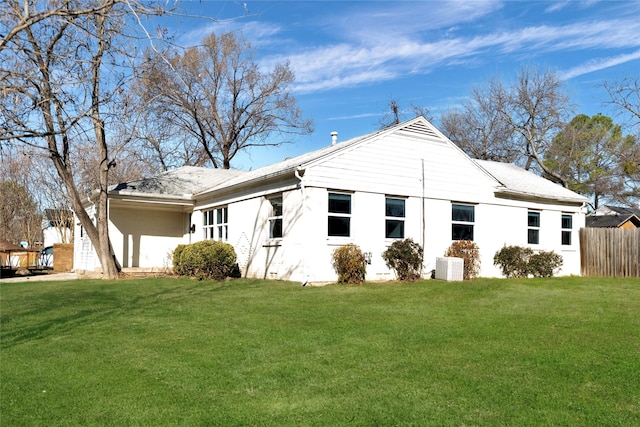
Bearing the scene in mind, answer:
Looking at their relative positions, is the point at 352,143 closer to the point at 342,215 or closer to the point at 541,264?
the point at 342,215

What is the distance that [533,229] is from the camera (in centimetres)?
1956

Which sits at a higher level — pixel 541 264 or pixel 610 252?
pixel 610 252

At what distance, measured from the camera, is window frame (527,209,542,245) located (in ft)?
64.0

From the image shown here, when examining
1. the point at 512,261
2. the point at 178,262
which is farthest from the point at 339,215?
the point at 512,261

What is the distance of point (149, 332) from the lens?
7.62 meters

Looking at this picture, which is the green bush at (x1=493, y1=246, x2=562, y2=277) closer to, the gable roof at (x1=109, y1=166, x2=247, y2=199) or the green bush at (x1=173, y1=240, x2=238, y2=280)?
the green bush at (x1=173, y1=240, x2=238, y2=280)

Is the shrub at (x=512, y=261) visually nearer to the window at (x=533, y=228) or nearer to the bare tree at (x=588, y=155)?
the window at (x=533, y=228)

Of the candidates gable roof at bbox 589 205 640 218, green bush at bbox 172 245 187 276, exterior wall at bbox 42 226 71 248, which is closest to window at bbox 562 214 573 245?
green bush at bbox 172 245 187 276

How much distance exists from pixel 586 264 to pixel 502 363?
55.1ft

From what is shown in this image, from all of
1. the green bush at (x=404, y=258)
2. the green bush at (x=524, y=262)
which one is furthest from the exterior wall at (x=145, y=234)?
the green bush at (x=524, y=262)

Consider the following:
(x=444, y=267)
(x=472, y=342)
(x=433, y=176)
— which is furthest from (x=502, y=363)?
(x=433, y=176)

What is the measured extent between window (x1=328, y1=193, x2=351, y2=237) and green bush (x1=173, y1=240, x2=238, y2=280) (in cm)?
361

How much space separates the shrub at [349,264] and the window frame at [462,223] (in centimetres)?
432

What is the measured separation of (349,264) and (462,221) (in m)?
5.23
